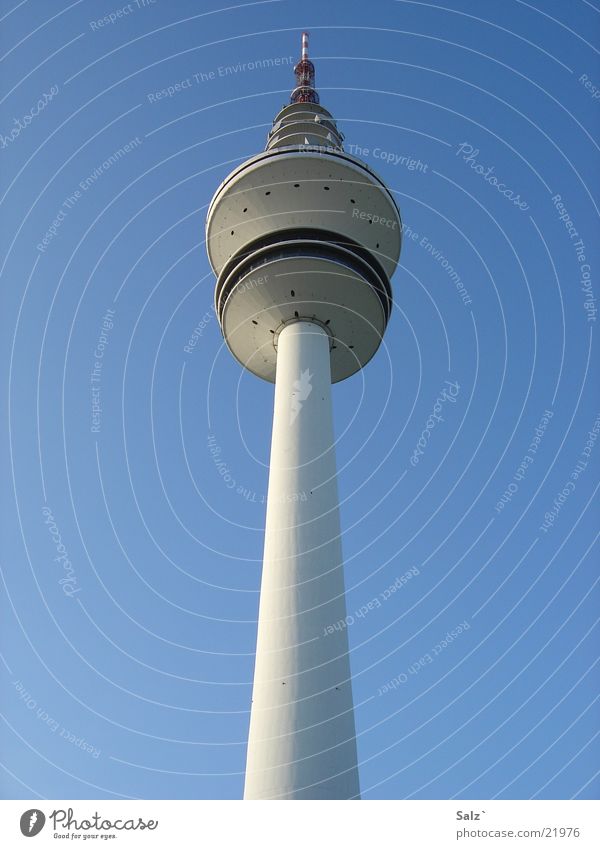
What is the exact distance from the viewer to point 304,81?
48500 millimetres

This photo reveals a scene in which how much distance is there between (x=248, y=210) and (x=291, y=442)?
1372cm

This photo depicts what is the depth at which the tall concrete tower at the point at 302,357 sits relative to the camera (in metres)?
21.9

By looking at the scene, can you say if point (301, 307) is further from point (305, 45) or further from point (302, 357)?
point (305, 45)

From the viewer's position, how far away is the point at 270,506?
27.5m

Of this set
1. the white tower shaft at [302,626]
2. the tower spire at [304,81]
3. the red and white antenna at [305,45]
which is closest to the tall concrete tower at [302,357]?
the white tower shaft at [302,626]

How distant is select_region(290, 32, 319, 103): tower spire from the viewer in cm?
4744

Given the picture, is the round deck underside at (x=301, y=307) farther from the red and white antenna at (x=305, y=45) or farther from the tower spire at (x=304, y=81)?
the red and white antenna at (x=305, y=45)

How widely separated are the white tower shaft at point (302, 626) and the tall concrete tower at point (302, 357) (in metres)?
0.04

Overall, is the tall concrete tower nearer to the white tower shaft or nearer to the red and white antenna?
the white tower shaft

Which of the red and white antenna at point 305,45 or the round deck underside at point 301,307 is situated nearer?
the round deck underside at point 301,307

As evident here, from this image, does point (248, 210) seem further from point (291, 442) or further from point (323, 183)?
point (291, 442)

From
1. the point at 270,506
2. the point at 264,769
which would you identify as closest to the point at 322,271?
the point at 270,506

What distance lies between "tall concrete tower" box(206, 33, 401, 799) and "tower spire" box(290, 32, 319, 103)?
2.77 m
